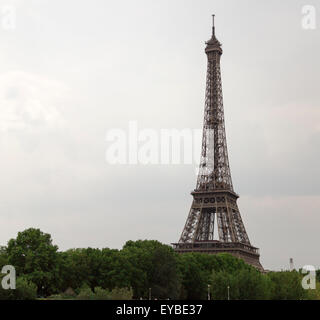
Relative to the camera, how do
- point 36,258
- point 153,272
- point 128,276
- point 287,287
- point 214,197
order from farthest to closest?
point 214,197 → point 153,272 → point 128,276 → point 287,287 → point 36,258

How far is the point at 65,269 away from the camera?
8894 cm

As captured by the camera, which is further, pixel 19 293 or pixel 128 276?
pixel 128 276

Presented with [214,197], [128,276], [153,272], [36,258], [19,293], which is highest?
[214,197]

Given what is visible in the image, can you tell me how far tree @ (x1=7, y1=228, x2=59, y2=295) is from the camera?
81.4 m

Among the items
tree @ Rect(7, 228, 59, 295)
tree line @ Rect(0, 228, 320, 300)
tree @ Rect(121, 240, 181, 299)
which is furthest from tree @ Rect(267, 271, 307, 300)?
tree @ Rect(7, 228, 59, 295)

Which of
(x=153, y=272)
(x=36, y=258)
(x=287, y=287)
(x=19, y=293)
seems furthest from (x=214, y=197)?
(x=19, y=293)

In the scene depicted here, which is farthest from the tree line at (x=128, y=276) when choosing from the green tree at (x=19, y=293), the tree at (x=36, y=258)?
the green tree at (x=19, y=293)

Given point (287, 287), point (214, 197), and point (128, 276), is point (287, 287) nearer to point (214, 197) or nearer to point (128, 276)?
point (128, 276)

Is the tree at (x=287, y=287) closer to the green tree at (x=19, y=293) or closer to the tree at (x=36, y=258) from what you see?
the tree at (x=36, y=258)

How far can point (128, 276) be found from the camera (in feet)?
299

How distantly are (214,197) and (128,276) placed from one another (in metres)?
46.6

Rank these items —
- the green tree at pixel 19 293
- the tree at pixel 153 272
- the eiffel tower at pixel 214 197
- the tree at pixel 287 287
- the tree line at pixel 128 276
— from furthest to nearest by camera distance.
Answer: the eiffel tower at pixel 214 197
the tree at pixel 153 272
the tree at pixel 287 287
the tree line at pixel 128 276
the green tree at pixel 19 293

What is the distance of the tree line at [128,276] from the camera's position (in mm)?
82188
